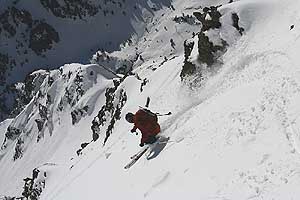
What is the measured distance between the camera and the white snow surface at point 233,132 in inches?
591

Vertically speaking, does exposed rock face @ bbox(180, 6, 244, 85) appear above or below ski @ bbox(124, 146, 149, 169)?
above

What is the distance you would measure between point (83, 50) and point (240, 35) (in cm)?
12793

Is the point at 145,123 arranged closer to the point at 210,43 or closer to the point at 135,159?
the point at 135,159

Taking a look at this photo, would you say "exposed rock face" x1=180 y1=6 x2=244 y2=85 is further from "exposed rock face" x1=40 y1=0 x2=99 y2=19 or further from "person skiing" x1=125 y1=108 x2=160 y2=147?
"exposed rock face" x1=40 y1=0 x2=99 y2=19

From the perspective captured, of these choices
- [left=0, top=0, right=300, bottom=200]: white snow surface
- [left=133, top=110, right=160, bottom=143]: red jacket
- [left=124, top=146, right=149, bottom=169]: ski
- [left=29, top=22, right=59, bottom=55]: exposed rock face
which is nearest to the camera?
[left=0, top=0, right=300, bottom=200]: white snow surface

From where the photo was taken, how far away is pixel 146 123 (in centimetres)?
2352

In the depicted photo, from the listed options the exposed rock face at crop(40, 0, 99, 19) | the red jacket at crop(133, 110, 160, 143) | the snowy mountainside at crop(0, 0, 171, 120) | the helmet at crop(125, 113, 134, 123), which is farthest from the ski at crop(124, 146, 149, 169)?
the exposed rock face at crop(40, 0, 99, 19)

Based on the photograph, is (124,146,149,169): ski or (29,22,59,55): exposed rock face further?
(29,22,59,55): exposed rock face

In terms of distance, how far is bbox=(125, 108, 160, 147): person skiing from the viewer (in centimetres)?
2341

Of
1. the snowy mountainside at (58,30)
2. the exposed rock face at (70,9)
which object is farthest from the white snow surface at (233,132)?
the exposed rock face at (70,9)

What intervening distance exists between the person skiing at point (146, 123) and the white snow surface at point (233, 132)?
0.75 metres

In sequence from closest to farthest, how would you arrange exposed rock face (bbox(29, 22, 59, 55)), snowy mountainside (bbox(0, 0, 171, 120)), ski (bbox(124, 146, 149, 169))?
ski (bbox(124, 146, 149, 169)), snowy mountainside (bbox(0, 0, 171, 120)), exposed rock face (bbox(29, 22, 59, 55))

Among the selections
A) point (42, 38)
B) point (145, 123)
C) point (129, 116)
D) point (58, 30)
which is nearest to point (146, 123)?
point (145, 123)

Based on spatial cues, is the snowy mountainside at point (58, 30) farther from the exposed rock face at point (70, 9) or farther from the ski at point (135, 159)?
the ski at point (135, 159)
